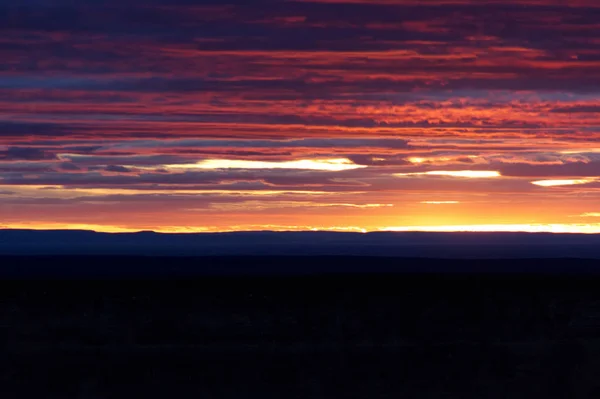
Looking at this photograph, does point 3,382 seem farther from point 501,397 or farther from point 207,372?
point 501,397

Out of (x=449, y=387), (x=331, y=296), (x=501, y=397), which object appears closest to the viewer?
(x=501, y=397)

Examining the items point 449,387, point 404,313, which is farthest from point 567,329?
point 449,387

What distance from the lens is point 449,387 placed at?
1595 centimetres

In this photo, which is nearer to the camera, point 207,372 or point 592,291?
point 207,372

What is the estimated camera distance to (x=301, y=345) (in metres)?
20.0

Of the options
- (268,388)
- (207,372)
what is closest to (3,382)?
(207,372)

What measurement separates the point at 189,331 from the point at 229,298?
4.83 m

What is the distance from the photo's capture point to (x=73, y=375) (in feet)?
55.8

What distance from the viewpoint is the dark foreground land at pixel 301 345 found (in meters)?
16.1

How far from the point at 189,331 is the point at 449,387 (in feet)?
24.6

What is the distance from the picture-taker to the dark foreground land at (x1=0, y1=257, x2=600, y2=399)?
16125mm

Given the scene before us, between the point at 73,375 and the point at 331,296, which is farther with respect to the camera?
the point at 331,296

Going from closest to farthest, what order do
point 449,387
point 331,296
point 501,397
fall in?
1. point 501,397
2. point 449,387
3. point 331,296

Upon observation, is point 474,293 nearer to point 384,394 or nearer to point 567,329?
point 567,329
